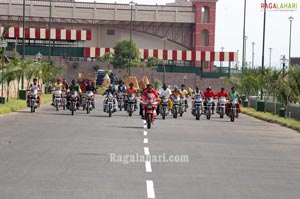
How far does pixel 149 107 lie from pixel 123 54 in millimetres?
93096

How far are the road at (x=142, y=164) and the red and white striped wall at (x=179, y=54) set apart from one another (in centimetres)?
9868

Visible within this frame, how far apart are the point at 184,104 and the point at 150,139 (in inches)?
960

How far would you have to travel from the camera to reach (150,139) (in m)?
26.7

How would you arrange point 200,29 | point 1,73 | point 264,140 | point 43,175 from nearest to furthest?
point 43,175 < point 264,140 < point 1,73 < point 200,29

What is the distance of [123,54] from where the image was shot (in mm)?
126375

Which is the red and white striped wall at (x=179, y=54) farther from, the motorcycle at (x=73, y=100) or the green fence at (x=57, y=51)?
the motorcycle at (x=73, y=100)

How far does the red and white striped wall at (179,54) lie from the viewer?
5113 inches

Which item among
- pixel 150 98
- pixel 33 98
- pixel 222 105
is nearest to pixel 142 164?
pixel 150 98

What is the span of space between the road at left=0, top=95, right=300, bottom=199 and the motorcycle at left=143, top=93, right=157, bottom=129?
1.83 metres

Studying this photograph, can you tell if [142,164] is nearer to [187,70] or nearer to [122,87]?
[122,87]

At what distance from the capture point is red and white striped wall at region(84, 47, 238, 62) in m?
130

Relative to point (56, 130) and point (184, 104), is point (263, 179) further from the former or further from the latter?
point (184, 104)

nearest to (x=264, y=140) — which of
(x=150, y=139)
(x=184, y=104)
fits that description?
(x=150, y=139)

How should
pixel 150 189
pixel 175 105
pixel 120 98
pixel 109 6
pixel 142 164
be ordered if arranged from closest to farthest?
pixel 150 189
pixel 142 164
pixel 175 105
pixel 120 98
pixel 109 6
